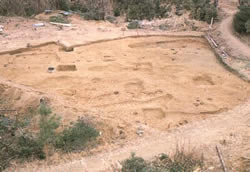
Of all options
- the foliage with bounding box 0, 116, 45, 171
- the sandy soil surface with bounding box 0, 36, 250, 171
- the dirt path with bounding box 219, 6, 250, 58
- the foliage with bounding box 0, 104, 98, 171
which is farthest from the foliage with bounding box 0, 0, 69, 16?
the foliage with bounding box 0, 116, 45, 171

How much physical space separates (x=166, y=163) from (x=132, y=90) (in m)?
3.71

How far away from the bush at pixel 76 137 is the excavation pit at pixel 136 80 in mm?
746

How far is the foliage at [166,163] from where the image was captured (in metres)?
6.21

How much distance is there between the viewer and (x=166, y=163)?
6516 mm

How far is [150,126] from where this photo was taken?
316 inches

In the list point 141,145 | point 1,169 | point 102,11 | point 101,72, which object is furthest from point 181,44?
point 1,169

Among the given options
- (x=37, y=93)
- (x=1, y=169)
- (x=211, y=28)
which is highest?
(x=211, y=28)

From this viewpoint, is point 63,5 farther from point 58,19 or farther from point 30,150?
point 30,150

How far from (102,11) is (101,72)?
752 centimetres

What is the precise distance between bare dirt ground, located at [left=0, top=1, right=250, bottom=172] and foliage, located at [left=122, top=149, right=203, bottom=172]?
28 cm

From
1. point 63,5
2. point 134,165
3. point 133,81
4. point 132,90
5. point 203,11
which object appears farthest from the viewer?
point 63,5

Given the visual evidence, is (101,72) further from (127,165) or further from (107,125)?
(127,165)

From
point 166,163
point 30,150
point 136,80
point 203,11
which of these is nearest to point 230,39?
point 203,11

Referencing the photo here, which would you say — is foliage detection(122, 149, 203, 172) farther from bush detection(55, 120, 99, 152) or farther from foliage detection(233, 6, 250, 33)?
foliage detection(233, 6, 250, 33)
